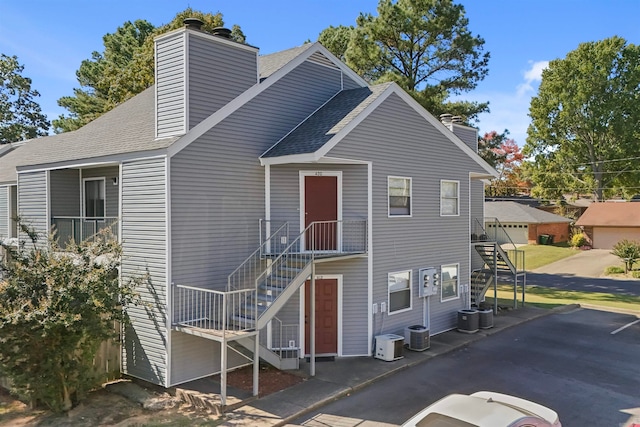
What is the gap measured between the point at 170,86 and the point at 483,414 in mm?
10147

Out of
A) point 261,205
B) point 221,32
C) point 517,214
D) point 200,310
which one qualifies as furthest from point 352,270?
point 517,214

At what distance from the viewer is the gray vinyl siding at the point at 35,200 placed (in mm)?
14609

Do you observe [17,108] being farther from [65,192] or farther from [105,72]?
[65,192]

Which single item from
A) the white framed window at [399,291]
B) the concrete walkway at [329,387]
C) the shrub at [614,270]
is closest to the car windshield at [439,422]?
the concrete walkway at [329,387]

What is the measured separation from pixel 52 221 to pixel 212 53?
7620 millimetres

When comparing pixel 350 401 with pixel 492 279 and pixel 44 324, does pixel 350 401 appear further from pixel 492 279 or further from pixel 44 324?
pixel 492 279

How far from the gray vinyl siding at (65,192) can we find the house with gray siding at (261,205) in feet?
0.14

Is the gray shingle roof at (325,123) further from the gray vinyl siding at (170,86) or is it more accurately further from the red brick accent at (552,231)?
the red brick accent at (552,231)

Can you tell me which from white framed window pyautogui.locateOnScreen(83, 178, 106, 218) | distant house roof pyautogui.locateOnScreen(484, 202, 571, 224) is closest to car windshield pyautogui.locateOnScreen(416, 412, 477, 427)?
white framed window pyautogui.locateOnScreen(83, 178, 106, 218)

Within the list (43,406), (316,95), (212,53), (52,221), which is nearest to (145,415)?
(43,406)

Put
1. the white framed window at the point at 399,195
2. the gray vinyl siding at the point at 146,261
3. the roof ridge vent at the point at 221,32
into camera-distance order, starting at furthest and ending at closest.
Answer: the white framed window at the point at 399,195, the roof ridge vent at the point at 221,32, the gray vinyl siding at the point at 146,261

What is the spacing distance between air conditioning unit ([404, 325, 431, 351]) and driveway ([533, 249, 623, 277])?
26.0 metres

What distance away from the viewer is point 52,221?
14.5m

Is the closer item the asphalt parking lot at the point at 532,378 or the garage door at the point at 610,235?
the asphalt parking lot at the point at 532,378
